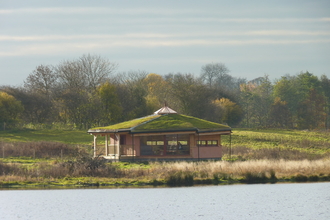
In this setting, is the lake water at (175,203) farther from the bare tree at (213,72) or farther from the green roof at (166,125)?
the bare tree at (213,72)

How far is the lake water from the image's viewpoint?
2592 cm

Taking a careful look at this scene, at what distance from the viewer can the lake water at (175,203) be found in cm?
2592

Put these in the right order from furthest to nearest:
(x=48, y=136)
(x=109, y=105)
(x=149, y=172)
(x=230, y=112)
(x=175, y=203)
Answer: (x=230, y=112) < (x=109, y=105) < (x=48, y=136) < (x=149, y=172) < (x=175, y=203)

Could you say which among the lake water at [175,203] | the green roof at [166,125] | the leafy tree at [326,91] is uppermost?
the leafy tree at [326,91]

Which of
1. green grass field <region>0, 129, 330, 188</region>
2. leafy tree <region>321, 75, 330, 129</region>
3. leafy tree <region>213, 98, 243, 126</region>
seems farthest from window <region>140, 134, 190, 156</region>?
leafy tree <region>321, 75, 330, 129</region>

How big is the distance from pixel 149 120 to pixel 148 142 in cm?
364

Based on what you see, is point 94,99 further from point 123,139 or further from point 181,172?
point 181,172

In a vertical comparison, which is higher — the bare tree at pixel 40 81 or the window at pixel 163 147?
the bare tree at pixel 40 81

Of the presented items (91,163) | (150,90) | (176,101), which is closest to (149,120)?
(91,163)

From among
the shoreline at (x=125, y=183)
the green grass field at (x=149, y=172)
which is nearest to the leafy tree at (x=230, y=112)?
the green grass field at (x=149, y=172)

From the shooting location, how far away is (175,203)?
93.8 feet

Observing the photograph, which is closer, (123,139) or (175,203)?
(175,203)

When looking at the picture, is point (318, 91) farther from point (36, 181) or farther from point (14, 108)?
point (36, 181)

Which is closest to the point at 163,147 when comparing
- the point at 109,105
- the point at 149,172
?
the point at 149,172
